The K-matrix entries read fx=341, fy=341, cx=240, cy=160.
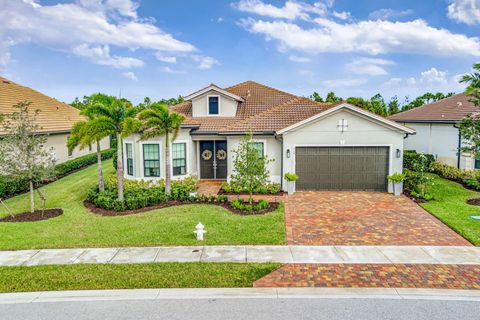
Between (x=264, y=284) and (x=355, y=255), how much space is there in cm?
304

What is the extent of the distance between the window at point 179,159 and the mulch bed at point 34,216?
19.6 ft

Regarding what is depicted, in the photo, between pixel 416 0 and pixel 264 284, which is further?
pixel 416 0

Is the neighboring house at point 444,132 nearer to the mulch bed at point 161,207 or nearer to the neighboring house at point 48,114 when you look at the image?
the mulch bed at point 161,207

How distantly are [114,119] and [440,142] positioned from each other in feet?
62.7

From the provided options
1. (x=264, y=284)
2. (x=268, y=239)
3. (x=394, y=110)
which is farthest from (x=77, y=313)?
(x=394, y=110)

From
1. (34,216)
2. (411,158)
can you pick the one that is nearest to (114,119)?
(34,216)

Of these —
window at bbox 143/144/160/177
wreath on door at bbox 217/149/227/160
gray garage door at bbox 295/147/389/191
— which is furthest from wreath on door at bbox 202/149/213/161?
gray garage door at bbox 295/147/389/191

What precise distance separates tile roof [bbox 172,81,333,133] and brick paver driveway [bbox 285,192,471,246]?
14.7 feet

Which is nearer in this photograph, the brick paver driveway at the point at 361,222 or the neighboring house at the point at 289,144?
the brick paver driveway at the point at 361,222

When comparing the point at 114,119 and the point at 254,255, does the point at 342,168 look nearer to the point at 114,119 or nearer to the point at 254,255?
the point at 254,255

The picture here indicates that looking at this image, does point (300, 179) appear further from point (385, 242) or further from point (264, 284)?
point (264, 284)

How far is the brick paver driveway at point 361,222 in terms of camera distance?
10492 mm

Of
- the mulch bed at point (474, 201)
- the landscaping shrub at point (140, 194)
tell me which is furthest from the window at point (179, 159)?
the mulch bed at point (474, 201)

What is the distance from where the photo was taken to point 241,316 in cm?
641
